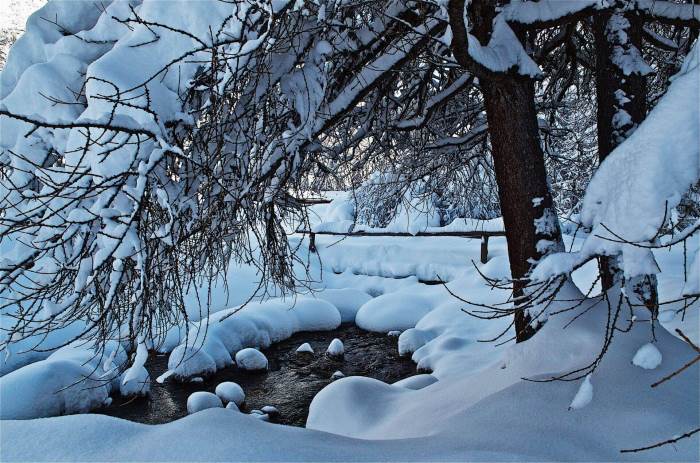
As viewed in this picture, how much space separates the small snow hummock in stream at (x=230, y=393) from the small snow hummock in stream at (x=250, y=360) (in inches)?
42.3

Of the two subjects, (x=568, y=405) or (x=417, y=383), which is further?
(x=417, y=383)

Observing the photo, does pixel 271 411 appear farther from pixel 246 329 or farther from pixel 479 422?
pixel 479 422

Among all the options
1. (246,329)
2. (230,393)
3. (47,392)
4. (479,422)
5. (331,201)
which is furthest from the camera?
(246,329)

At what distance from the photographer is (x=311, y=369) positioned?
8.31 metres

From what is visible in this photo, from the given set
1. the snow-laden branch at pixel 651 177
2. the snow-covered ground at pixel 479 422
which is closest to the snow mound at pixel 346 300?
the snow-covered ground at pixel 479 422

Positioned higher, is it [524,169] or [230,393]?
[524,169]

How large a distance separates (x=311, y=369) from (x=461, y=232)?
5.87 metres

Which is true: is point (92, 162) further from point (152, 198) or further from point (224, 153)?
point (224, 153)

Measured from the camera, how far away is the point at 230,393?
22.6 feet

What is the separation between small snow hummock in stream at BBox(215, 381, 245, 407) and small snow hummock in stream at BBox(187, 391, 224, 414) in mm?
201

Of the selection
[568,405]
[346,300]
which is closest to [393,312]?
[346,300]

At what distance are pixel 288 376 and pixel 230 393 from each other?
1.32m

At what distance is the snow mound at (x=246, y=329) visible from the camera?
7.79 meters

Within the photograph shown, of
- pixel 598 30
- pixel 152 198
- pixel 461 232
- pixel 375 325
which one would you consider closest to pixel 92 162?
pixel 152 198
